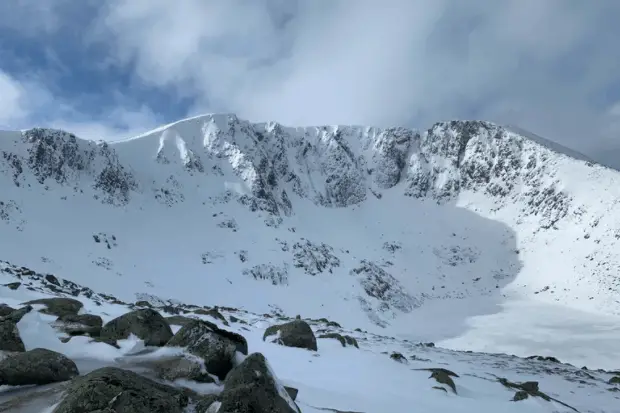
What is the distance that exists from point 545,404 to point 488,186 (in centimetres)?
11059

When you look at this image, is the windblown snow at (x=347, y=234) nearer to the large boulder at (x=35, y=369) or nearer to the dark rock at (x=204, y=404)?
the large boulder at (x=35, y=369)

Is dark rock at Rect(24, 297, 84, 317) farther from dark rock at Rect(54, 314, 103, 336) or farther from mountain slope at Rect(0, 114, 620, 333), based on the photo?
mountain slope at Rect(0, 114, 620, 333)

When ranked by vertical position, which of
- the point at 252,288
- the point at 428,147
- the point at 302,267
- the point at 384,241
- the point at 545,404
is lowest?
the point at 545,404

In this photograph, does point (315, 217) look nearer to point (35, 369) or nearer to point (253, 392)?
point (35, 369)

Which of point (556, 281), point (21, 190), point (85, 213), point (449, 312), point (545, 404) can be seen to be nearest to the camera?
point (545, 404)

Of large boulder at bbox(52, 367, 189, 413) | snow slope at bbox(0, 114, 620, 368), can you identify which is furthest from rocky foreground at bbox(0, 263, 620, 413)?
snow slope at bbox(0, 114, 620, 368)

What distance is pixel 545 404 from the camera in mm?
12719

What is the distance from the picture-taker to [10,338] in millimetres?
7547

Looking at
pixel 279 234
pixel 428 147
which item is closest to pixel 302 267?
pixel 279 234

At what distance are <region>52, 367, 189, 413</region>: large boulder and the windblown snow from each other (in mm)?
6957

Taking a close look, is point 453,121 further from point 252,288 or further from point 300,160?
point 252,288

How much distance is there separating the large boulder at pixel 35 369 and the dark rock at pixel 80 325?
9.87 feet

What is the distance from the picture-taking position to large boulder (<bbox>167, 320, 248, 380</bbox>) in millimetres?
7363

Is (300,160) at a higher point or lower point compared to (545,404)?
higher
